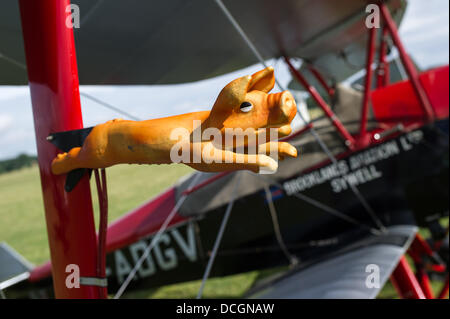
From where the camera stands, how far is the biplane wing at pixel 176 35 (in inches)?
42.1

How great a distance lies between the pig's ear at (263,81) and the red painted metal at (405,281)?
5.89ft

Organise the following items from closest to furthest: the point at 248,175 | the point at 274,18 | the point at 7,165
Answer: the point at 274,18 → the point at 248,175 → the point at 7,165

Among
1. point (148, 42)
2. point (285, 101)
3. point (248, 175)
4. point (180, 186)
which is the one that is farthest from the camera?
point (180, 186)

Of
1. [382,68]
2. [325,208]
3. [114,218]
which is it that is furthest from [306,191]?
[114,218]

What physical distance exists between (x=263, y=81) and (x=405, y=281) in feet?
6.28

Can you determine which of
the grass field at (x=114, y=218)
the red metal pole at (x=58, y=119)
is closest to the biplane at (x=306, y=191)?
the grass field at (x=114, y=218)

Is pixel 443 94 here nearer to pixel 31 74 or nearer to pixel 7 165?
pixel 31 74

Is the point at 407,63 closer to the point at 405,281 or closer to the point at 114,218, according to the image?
the point at 405,281

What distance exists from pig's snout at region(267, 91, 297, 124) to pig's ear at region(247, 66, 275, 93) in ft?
0.06

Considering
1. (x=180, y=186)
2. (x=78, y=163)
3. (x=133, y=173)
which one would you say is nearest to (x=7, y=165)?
(x=133, y=173)

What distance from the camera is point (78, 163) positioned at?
64cm

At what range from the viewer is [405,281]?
194 cm

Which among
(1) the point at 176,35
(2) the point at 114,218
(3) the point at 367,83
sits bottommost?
(2) the point at 114,218

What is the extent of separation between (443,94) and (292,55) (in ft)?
3.48
